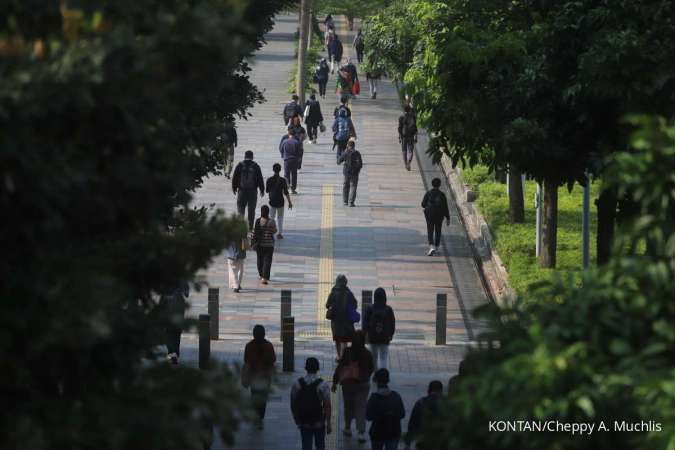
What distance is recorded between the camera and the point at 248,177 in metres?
23.3

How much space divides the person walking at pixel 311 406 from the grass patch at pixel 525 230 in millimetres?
5610

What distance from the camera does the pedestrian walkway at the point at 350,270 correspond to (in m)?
17.6

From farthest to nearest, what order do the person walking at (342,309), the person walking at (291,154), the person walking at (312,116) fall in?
the person walking at (312,116) < the person walking at (291,154) < the person walking at (342,309)

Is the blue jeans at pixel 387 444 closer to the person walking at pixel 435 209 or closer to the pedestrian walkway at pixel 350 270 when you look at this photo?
the pedestrian walkway at pixel 350 270

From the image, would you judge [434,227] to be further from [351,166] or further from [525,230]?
[351,166]

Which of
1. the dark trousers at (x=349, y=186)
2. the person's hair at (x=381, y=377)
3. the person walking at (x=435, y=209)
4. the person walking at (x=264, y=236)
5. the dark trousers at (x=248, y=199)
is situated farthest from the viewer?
the dark trousers at (x=349, y=186)

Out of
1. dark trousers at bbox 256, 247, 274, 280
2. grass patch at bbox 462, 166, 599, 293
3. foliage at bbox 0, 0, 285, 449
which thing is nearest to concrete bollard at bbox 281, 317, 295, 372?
grass patch at bbox 462, 166, 599, 293

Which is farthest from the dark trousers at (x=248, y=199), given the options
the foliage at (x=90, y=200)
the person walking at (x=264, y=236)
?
the foliage at (x=90, y=200)

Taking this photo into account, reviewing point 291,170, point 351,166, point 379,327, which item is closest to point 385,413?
point 379,327

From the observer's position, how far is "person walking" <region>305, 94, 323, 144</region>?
32875mm

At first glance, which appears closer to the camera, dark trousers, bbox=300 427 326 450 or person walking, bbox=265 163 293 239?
dark trousers, bbox=300 427 326 450

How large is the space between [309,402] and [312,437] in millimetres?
471

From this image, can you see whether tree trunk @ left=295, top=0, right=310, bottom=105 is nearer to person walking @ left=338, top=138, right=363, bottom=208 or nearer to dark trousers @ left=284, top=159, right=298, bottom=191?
dark trousers @ left=284, top=159, right=298, bottom=191

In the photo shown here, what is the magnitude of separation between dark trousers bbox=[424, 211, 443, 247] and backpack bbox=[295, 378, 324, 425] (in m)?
9.72
